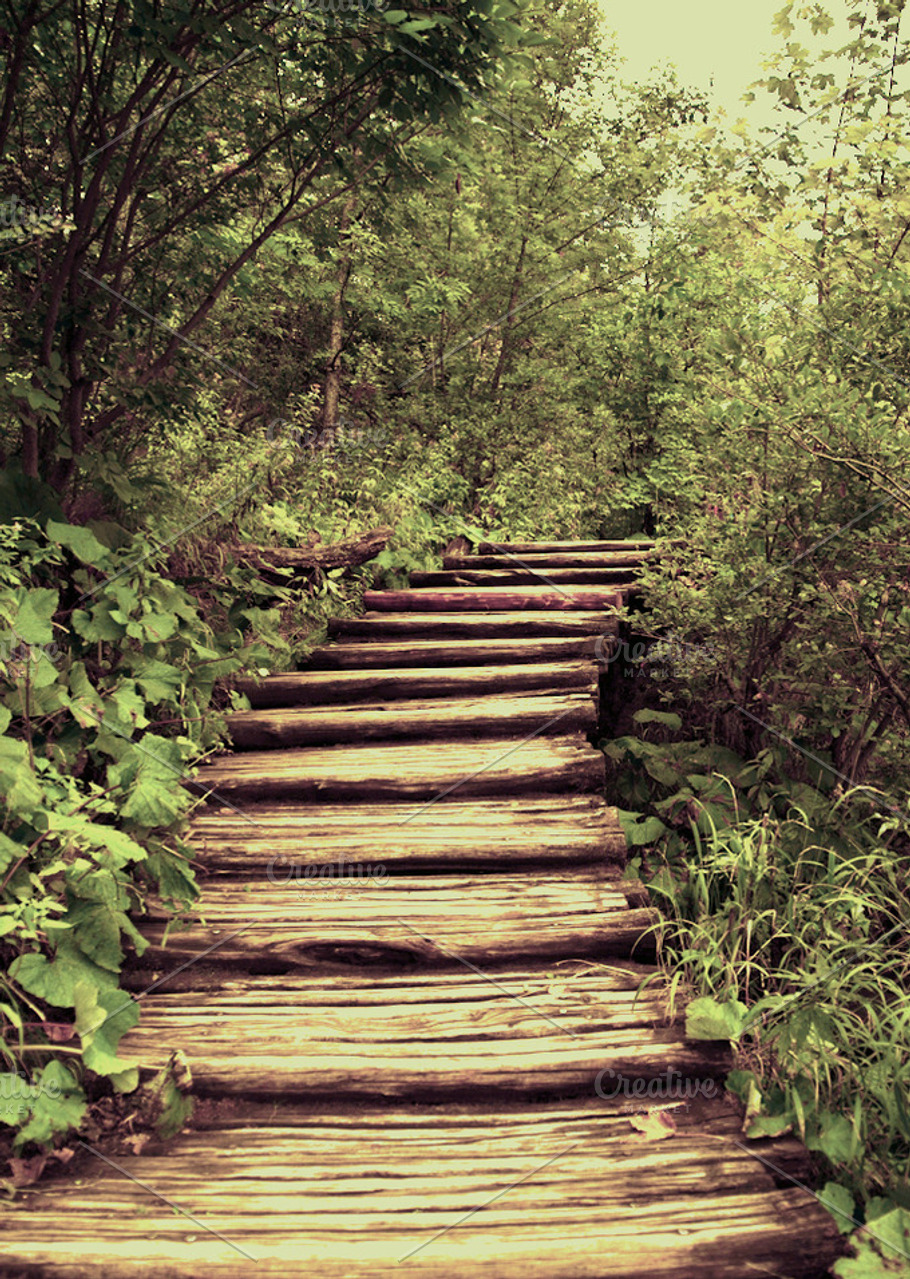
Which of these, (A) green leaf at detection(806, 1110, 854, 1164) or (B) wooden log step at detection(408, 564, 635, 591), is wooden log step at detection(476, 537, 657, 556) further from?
(A) green leaf at detection(806, 1110, 854, 1164)

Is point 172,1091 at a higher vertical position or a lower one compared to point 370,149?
lower

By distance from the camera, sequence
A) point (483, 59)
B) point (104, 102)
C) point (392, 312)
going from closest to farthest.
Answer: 1. point (483, 59)
2. point (104, 102)
3. point (392, 312)

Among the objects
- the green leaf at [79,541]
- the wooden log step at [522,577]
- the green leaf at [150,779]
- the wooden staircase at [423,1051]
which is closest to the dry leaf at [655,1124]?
the wooden staircase at [423,1051]

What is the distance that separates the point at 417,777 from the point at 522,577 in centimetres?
292

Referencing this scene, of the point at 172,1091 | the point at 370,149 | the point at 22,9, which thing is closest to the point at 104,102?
the point at 22,9

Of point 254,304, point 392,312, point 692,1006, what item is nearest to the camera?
point 692,1006

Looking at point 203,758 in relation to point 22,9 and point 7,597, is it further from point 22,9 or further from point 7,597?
point 22,9

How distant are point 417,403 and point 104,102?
588 centimetres

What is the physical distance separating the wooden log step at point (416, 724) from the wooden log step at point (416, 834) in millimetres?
611

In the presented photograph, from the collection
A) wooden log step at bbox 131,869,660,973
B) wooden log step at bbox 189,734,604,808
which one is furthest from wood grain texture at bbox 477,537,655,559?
wooden log step at bbox 131,869,660,973

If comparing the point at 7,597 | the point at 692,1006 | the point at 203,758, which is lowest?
the point at 692,1006

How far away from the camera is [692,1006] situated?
8.17 ft

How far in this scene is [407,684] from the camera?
485 cm

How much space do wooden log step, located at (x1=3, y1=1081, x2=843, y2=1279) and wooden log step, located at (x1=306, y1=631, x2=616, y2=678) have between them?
300 cm
